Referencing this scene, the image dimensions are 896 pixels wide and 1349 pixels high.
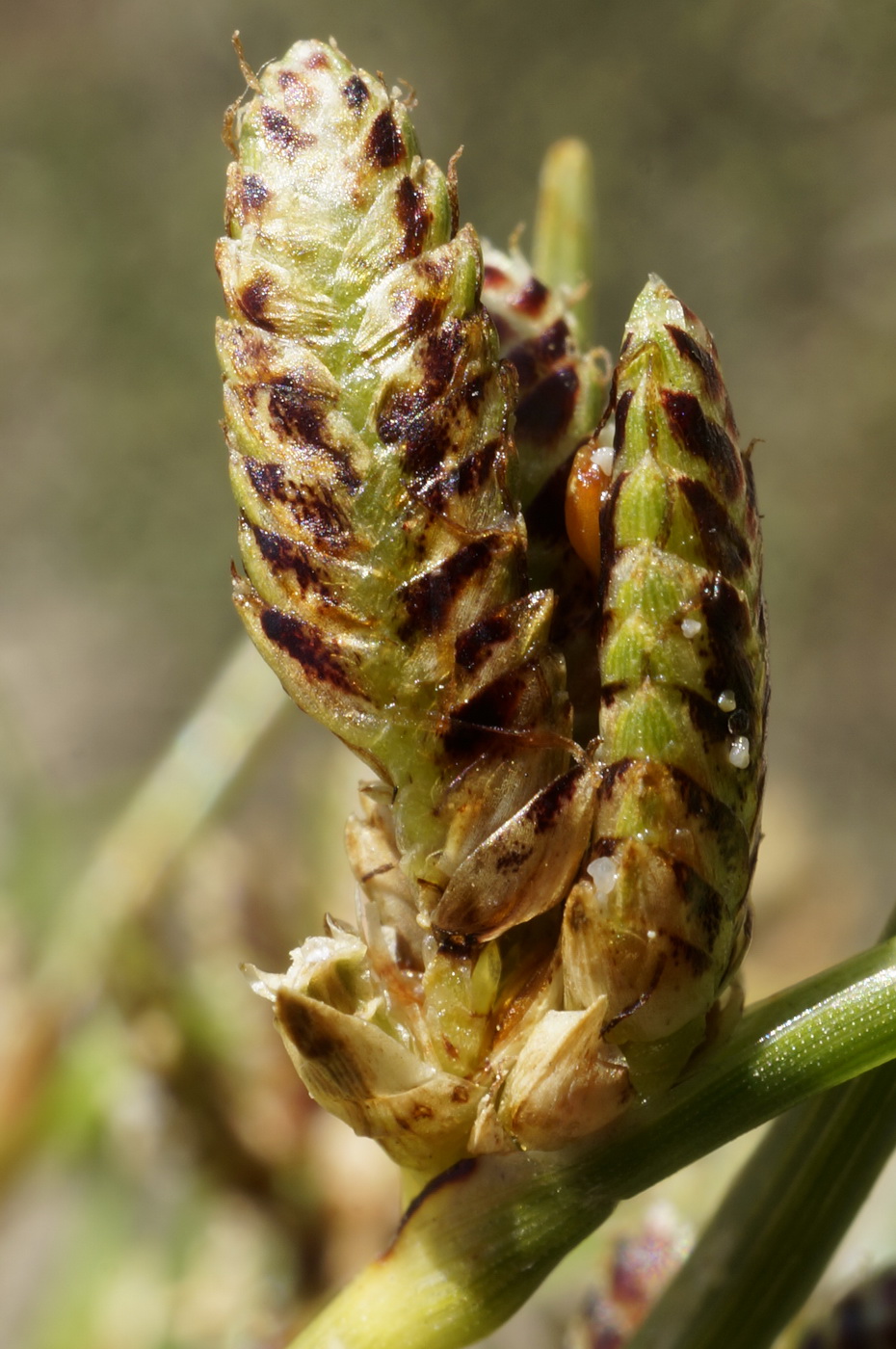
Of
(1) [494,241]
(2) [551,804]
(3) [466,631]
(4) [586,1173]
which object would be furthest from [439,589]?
(1) [494,241]

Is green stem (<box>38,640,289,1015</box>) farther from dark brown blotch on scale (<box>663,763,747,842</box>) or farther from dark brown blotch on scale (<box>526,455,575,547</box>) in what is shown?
A: dark brown blotch on scale (<box>663,763,747,842</box>)

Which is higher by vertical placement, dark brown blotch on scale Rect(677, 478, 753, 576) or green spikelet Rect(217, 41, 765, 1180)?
dark brown blotch on scale Rect(677, 478, 753, 576)

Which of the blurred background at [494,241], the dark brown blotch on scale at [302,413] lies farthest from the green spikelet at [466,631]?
the blurred background at [494,241]

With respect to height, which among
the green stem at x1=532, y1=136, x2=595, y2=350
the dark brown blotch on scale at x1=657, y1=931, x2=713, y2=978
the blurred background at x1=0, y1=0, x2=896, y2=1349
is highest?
the blurred background at x1=0, y1=0, x2=896, y2=1349

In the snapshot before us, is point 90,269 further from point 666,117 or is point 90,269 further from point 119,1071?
point 119,1071

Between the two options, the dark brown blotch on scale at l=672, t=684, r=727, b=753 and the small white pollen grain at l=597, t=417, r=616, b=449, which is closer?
the dark brown blotch on scale at l=672, t=684, r=727, b=753

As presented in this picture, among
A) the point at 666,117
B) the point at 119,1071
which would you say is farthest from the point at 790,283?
the point at 119,1071

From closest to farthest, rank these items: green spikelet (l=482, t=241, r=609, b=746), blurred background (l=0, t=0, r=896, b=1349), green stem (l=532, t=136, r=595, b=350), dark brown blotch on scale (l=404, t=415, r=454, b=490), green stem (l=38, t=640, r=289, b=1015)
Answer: dark brown blotch on scale (l=404, t=415, r=454, b=490) < green spikelet (l=482, t=241, r=609, b=746) < green stem (l=532, t=136, r=595, b=350) < green stem (l=38, t=640, r=289, b=1015) < blurred background (l=0, t=0, r=896, b=1349)

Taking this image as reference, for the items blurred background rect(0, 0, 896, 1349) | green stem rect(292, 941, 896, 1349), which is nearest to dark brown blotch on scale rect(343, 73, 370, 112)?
green stem rect(292, 941, 896, 1349)
